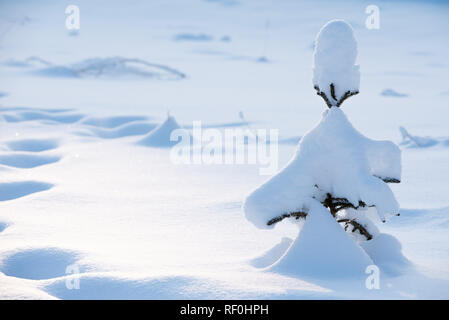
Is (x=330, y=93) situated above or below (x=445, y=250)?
above

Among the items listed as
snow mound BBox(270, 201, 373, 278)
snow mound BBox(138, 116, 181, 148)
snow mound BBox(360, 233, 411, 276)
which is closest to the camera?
snow mound BBox(270, 201, 373, 278)

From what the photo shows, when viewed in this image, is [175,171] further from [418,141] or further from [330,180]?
[330,180]

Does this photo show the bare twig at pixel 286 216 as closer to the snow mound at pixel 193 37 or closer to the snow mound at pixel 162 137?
the snow mound at pixel 162 137

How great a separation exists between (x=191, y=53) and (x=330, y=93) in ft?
74.9

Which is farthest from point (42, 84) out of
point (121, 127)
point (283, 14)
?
point (283, 14)

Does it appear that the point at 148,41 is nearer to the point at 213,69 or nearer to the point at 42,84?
the point at 213,69

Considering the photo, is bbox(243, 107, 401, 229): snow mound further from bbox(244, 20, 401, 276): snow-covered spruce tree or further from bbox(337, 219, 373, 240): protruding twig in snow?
bbox(337, 219, 373, 240): protruding twig in snow

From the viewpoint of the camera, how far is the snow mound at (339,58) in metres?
3.51

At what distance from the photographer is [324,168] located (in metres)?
3.54

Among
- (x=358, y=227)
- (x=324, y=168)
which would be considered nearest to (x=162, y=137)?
(x=358, y=227)

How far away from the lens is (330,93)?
11.7 ft

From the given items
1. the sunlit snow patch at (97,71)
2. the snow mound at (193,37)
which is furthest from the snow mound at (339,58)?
the snow mound at (193,37)

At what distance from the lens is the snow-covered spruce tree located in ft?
11.2

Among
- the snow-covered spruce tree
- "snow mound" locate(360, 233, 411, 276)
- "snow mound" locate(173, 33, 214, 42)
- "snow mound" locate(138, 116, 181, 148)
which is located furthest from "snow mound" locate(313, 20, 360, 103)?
"snow mound" locate(173, 33, 214, 42)
